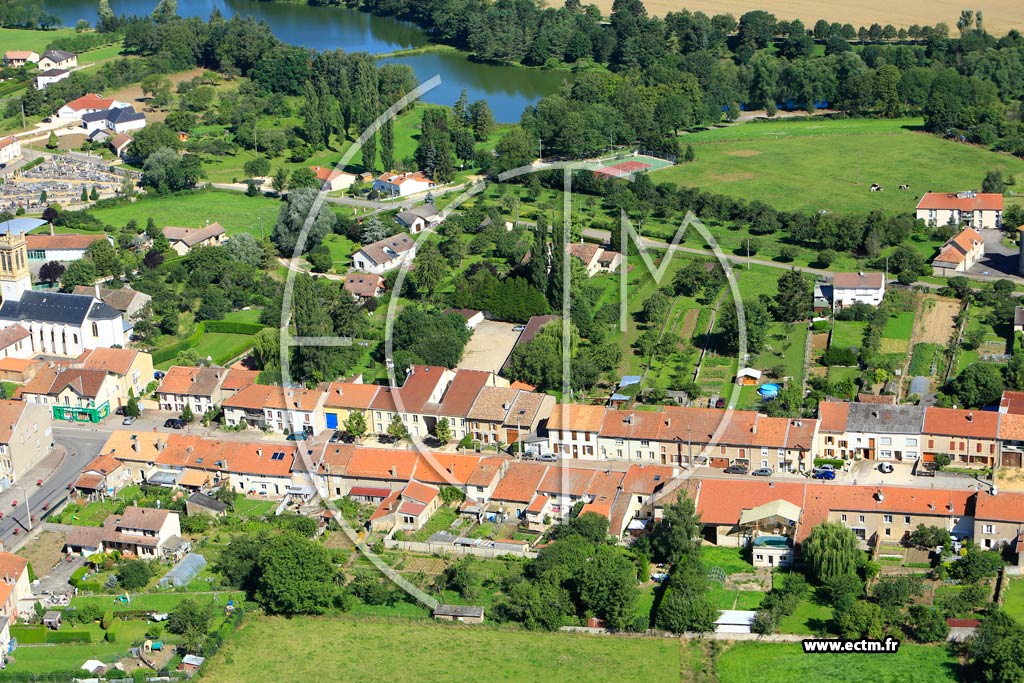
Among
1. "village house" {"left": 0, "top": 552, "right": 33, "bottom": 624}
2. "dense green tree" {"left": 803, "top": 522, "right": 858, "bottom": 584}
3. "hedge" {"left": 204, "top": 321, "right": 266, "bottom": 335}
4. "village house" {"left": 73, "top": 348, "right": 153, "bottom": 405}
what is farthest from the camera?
"hedge" {"left": 204, "top": 321, "right": 266, "bottom": 335}

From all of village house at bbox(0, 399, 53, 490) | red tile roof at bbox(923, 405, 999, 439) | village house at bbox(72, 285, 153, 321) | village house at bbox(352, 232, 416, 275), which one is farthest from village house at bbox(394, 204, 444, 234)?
red tile roof at bbox(923, 405, 999, 439)

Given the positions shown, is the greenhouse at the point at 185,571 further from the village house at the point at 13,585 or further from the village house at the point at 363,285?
the village house at the point at 363,285

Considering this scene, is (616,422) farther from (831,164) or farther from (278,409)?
(831,164)

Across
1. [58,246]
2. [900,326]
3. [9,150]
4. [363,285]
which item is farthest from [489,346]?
[9,150]

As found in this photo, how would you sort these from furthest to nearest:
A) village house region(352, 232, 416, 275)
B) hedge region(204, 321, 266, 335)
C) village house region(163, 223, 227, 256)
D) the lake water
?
the lake water < village house region(163, 223, 227, 256) < village house region(352, 232, 416, 275) < hedge region(204, 321, 266, 335)

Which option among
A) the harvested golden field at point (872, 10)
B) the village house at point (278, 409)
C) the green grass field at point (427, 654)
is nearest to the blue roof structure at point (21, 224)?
the village house at point (278, 409)

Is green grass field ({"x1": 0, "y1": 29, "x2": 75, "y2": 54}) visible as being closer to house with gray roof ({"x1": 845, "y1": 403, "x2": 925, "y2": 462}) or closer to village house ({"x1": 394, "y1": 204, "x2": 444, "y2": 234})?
village house ({"x1": 394, "y1": 204, "x2": 444, "y2": 234})
